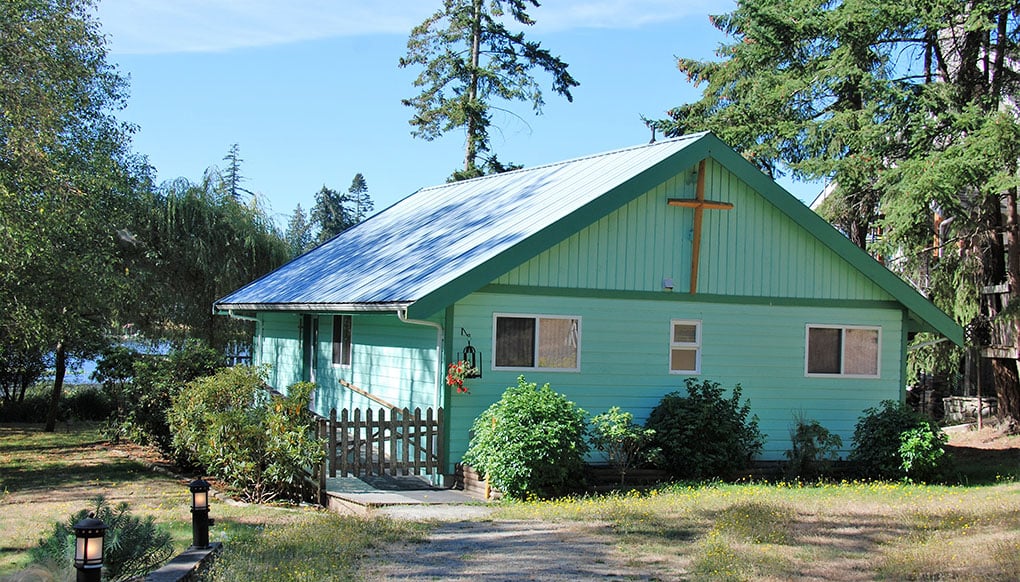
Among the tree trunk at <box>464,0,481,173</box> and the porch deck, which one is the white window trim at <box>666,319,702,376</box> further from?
the tree trunk at <box>464,0,481,173</box>

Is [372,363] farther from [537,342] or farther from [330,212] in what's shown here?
[330,212]

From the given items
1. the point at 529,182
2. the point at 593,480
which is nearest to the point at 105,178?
the point at 529,182

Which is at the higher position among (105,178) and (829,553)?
(105,178)

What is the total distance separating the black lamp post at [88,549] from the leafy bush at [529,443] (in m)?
7.13

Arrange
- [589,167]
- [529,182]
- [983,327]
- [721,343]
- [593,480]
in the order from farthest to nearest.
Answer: [983,327] < [529,182] < [589,167] < [721,343] < [593,480]

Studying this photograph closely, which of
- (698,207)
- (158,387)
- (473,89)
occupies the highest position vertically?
(473,89)

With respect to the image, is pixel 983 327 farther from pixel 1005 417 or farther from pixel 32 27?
pixel 32 27

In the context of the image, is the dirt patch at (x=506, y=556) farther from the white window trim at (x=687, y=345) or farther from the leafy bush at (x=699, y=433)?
the white window trim at (x=687, y=345)

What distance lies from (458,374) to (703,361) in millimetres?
4299

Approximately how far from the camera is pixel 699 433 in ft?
48.0

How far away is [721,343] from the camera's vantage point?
15.8 m

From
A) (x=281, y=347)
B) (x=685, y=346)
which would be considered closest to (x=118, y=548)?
(x=685, y=346)

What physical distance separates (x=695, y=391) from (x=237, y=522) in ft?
23.0

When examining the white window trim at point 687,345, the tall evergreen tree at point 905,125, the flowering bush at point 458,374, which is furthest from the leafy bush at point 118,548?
the tall evergreen tree at point 905,125
